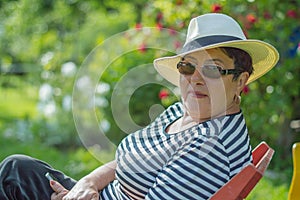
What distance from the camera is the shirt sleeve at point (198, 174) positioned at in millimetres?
2760

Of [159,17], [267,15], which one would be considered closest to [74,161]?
[159,17]

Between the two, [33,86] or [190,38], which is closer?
[190,38]

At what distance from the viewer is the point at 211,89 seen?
295cm

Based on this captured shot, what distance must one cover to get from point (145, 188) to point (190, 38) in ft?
2.23

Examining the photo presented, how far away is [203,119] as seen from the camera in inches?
117

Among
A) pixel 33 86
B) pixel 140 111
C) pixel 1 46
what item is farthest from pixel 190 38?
pixel 1 46

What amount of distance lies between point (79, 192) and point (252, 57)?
37.7 inches

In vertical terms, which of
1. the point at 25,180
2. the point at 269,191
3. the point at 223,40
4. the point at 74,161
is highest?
the point at 223,40

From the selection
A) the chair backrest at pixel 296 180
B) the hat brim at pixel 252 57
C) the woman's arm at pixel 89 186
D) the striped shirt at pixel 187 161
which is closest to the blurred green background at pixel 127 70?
the hat brim at pixel 252 57

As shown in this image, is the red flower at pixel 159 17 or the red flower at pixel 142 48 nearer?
the red flower at pixel 142 48

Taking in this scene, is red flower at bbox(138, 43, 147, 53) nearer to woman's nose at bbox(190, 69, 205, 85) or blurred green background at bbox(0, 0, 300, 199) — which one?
blurred green background at bbox(0, 0, 300, 199)

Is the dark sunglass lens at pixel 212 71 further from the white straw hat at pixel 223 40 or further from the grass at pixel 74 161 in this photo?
the grass at pixel 74 161

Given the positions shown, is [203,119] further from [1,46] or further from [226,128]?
[1,46]

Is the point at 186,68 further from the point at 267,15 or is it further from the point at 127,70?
the point at 127,70
